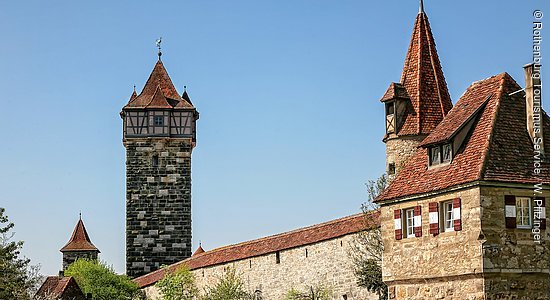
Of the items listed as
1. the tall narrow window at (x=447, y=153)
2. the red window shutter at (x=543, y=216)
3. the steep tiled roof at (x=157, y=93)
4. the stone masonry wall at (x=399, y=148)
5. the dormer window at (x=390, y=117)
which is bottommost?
the red window shutter at (x=543, y=216)

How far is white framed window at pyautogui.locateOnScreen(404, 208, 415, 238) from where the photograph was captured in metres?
25.6

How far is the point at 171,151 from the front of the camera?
58344mm

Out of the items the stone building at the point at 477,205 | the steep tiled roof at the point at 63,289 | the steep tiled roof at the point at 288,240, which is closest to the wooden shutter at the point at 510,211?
the stone building at the point at 477,205

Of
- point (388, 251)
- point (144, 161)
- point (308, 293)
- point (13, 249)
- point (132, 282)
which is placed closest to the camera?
point (388, 251)

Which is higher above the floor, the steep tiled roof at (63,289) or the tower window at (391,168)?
the tower window at (391,168)

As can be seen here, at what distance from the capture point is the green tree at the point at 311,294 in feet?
118

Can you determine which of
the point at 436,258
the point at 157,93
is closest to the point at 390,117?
the point at 436,258

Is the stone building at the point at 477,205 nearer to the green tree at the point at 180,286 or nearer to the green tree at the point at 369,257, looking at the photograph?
the green tree at the point at 369,257

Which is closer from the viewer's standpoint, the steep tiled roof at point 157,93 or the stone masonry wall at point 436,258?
the stone masonry wall at point 436,258

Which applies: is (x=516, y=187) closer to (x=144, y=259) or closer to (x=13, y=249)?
(x=13, y=249)

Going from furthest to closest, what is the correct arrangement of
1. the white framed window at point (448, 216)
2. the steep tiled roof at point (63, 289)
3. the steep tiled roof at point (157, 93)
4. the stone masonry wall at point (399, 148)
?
1. the steep tiled roof at point (157, 93)
2. the steep tiled roof at point (63, 289)
3. the stone masonry wall at point (399, 148)
4. the white framed window at point (448, 216)

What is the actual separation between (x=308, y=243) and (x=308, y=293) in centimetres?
163

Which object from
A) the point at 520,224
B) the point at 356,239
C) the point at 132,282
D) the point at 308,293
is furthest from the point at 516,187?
the point at 132,282

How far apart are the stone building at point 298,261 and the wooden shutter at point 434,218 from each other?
31.9 ft
